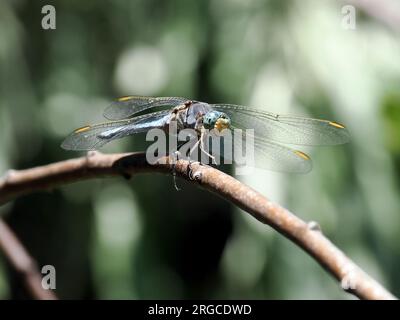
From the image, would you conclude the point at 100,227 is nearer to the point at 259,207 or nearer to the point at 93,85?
the point at 93,85

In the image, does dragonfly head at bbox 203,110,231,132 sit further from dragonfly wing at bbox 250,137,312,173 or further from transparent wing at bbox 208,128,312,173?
dragonfly wing at bbox 250,137,312,173

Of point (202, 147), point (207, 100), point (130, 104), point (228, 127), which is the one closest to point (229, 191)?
point (202, 147)

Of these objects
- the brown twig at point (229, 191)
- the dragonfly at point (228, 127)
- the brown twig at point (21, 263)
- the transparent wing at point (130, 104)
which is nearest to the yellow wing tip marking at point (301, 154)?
the dragonfly at point (228, 127)

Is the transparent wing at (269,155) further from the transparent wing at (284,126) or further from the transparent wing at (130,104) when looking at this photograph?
the transparent wing at (130,104)

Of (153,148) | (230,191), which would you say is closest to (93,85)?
(153,148)

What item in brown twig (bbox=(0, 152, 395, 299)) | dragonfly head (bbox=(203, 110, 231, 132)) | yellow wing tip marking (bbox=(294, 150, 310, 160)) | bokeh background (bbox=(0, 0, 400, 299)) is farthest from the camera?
bokeh background (bbox=(0, 0, 400, 299))

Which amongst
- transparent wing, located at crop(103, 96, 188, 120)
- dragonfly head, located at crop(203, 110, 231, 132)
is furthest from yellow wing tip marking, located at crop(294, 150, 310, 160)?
transparent wing, located at crop(103, 96, 188, 120)
